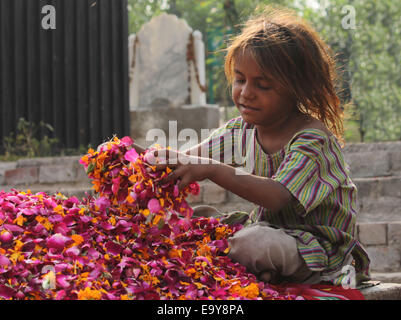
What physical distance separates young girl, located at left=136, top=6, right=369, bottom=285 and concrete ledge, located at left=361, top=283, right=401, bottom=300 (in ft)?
0.25

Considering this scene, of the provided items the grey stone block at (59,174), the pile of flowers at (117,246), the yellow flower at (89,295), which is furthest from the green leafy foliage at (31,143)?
the yellow flower at (89,295)

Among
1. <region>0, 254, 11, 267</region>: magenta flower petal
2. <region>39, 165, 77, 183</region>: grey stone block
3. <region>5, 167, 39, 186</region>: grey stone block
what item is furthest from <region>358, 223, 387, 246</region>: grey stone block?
<region>5, 167, 39, 186</region>: grey stone block

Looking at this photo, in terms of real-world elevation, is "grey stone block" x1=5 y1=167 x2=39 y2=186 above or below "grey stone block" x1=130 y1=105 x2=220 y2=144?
below

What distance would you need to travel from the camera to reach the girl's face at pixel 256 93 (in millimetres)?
1875

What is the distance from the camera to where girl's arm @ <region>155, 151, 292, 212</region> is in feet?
5.46

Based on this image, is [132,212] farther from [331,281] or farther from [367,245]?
[367,245]

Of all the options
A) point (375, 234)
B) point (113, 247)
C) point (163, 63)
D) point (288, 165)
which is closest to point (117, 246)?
point (113, 247)

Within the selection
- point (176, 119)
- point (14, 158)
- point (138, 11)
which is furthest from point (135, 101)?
point (138, 11)

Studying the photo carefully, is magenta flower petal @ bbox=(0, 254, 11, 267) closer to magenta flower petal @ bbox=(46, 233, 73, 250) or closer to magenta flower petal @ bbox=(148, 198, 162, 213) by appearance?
magenta flower petal @ bbox=(46, 233, 73, 250)

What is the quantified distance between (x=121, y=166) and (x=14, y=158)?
346 centimetres

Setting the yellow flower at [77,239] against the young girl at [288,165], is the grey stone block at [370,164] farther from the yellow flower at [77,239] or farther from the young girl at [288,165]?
the yellow flower at [77,239]

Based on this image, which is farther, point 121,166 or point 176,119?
point 176,119

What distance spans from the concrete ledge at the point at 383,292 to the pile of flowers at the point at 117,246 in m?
0.41
